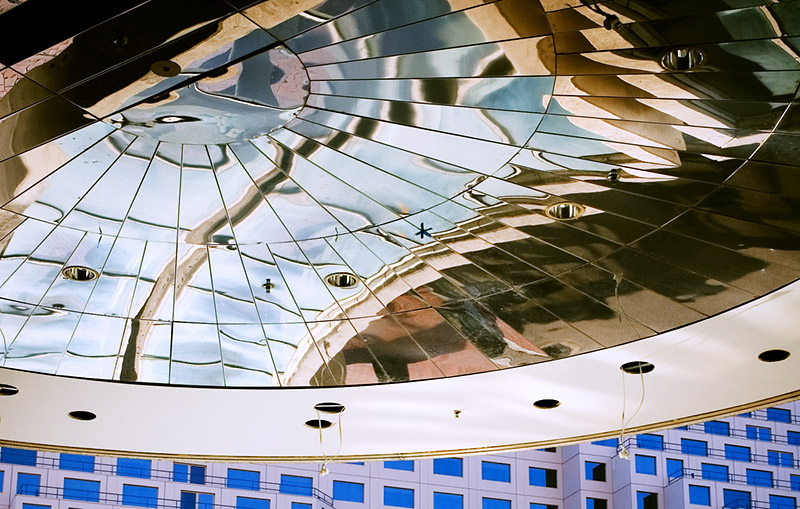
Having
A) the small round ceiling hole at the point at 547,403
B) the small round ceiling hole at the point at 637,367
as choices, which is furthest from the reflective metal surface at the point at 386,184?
the small round ceiling hole at the point at 547,403

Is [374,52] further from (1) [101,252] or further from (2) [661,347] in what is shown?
(2) [661,347]

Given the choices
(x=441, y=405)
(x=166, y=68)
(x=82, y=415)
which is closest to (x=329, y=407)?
(x=441, y=405)

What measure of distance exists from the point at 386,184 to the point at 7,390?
5985 millimetres

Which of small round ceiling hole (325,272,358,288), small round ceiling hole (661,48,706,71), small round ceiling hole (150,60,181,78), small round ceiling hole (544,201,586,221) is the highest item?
small round ceiling hole (150,60,181,78)

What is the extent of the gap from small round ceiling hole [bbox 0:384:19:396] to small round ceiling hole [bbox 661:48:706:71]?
868 cm

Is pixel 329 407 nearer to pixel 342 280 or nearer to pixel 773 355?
pixel 342 280

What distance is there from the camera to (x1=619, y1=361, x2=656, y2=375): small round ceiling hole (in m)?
13.3

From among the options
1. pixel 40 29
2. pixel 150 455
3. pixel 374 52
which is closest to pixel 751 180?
pixel 374 52

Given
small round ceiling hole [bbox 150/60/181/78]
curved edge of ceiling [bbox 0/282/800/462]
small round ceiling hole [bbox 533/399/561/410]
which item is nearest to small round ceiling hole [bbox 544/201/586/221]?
curved edge of ceiling [bbox 0/282/800/462]

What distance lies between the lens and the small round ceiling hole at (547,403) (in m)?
14.4

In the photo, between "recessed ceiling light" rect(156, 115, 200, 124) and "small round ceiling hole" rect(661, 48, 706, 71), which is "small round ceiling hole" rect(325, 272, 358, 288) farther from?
"small round ceiling hole" rect(661, 48, 706, 71)

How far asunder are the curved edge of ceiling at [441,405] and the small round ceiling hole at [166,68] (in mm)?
5556

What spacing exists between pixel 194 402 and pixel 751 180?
723 cm

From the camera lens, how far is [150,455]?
16.2m
